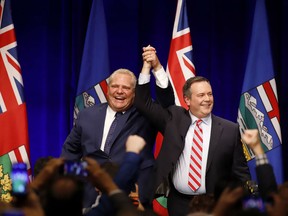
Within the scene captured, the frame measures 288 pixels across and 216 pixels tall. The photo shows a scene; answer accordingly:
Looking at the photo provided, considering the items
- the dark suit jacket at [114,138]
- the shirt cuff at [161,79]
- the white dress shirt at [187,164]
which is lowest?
the white dress shirt at [187,164]

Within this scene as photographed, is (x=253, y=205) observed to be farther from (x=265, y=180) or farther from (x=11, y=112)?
(x=11, y=112)

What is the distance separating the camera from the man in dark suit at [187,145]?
429 centimetres

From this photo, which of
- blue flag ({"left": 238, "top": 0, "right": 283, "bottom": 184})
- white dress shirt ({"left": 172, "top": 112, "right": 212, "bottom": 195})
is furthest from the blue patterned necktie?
blue flag ({"left": 238, "top": 0, "right": 283, "bottom": 184})

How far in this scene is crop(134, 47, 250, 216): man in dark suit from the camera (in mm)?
4293

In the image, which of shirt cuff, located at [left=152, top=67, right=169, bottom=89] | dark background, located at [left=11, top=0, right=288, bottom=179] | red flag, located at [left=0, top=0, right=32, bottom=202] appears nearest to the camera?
shirt cuff, located at [left=152, top=67, right=169, bottom=89]

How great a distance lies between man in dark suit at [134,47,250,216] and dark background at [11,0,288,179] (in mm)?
1627

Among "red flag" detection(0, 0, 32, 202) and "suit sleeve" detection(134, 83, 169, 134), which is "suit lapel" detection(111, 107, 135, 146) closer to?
"suit sleeve" detection(134, 83, 169, 134)

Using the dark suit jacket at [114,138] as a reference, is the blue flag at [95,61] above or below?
above

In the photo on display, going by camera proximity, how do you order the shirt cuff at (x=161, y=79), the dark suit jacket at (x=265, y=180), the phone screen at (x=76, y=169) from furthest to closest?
1. the shirt cuff at (x=161, y=79)
2. the dark suit jacket at (x=265, y=180)
3. the phone screen at (x=76, y=169)

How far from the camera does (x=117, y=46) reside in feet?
19.9

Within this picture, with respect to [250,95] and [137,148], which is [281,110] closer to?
[250,95]

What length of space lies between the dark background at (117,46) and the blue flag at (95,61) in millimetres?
444

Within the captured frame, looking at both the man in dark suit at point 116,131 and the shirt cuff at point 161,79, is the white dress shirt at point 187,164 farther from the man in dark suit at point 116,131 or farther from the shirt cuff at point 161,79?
the shirt cuff at point 161,79

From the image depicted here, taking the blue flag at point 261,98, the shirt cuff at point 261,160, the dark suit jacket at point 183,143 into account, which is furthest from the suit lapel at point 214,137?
the shirt cuff at point 261,160
